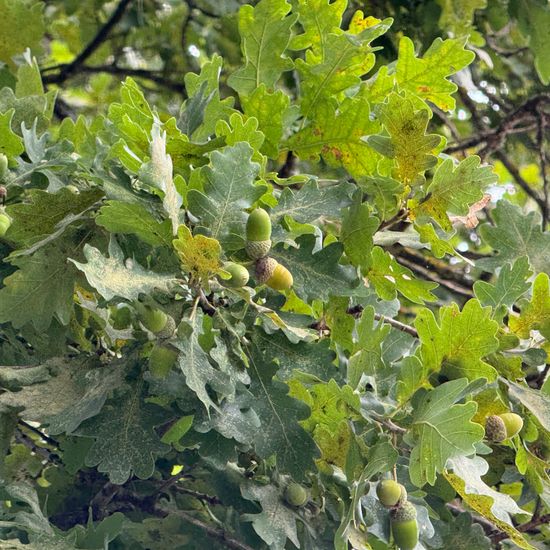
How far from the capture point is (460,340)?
0.96 metres

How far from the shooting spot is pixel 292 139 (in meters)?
1.10

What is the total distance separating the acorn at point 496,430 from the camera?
100 cm

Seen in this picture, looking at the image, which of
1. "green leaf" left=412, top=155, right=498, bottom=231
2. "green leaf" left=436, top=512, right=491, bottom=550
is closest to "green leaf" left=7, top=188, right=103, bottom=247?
"green leaf" left=412, top=155, right=498, bottom=231

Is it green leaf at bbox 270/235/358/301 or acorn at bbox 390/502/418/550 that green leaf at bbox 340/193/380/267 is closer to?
green leaf at bbox 270/235/358/301

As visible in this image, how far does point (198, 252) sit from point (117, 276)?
0.07m

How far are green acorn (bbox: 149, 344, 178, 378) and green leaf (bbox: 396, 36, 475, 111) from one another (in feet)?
1.44

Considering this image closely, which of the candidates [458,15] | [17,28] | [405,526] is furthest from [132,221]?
[458,15]

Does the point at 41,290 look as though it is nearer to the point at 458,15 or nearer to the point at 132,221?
the point at 132,221

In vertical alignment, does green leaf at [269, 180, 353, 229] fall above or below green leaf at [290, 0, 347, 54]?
below

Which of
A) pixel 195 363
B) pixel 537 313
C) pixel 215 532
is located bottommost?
pixel 215 532

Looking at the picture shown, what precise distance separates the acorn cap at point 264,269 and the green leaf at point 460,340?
157 mm

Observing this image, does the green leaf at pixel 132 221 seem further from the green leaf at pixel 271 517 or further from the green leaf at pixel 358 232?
the green leaf at pixel 271 517

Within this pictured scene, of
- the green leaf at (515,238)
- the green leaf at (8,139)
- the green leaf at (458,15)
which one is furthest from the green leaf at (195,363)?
the green leaf at (458,15)

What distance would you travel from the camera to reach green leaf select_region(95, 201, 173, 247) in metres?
0.87
